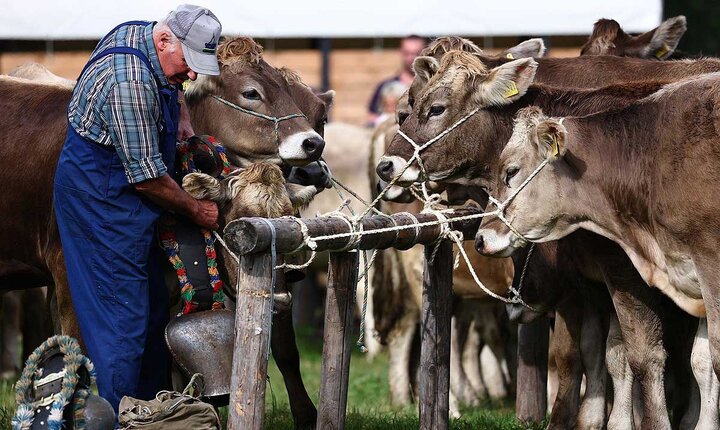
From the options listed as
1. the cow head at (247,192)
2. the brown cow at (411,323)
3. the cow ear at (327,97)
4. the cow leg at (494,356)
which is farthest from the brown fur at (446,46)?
the cow leg at (494,356)

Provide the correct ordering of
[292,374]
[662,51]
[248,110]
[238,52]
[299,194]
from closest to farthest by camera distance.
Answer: [299,194] < [292,374] < [248,110] < [238,52] < [662,51]

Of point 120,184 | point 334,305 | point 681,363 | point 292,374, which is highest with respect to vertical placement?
point 120,184

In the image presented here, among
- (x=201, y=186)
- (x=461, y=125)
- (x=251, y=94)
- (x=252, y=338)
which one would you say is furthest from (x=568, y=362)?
(x=252, y=338)

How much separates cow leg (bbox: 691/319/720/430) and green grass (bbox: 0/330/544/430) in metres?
1.50

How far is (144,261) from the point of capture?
6.13m

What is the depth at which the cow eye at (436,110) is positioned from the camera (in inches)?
293

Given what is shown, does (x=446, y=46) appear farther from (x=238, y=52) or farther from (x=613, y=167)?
(x=613, y=167)

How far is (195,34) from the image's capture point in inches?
241

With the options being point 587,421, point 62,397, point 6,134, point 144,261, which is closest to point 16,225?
point 6,134

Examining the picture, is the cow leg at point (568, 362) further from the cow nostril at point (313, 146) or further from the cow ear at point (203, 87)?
the cow ear at point (203, 87)

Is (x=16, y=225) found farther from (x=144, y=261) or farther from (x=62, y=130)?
(x=144, y=261)

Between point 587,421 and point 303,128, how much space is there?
8.31ft

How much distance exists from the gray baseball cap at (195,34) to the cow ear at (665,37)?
13.8 ft

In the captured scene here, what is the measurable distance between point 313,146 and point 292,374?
4.67 ft
